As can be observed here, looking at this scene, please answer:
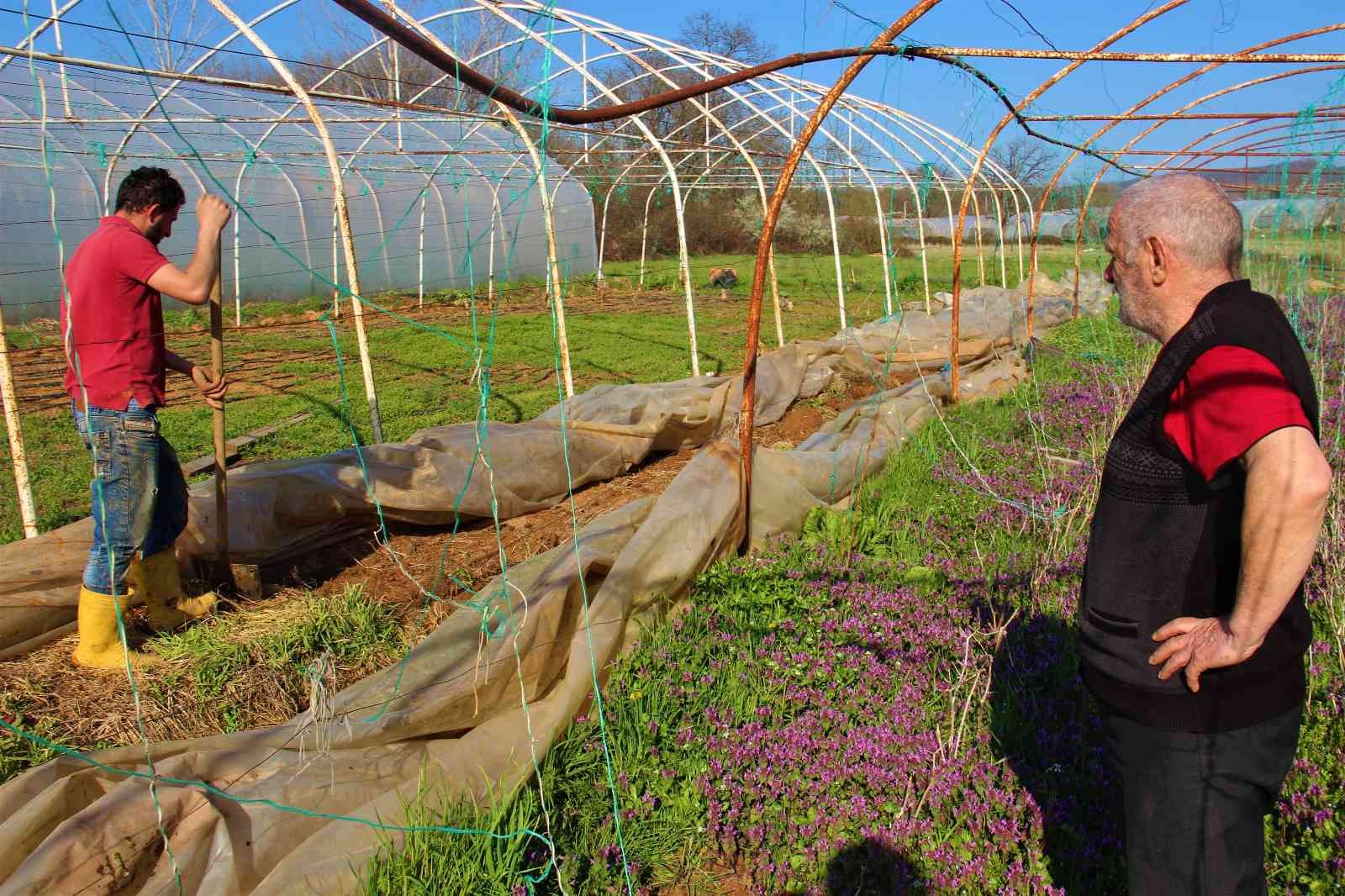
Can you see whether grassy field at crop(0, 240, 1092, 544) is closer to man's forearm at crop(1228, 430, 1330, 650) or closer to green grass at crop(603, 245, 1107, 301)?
green grass at crop(603, 245, 1107, 301)

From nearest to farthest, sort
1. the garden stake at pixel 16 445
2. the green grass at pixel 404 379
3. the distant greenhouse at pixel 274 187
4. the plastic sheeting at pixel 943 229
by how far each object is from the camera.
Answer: the garden stake at pixel 16 445, the green grass at pixel 404 379, the distant greenhouse at pixel 274 187, the plastic sheeting at pixel 943 229

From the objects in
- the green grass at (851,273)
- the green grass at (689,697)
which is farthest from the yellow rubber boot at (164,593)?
the green grass at (851,273)

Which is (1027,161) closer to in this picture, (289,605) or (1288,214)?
(1288,214)

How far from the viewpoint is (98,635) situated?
3.46m

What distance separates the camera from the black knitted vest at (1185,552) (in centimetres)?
159

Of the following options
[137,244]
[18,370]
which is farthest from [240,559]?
[18,370]

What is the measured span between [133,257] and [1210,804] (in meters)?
3.65

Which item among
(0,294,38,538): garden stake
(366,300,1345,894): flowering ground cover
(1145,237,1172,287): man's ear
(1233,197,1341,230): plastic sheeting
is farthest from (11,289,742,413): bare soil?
(1233,197,1341,230): plastic sheeting

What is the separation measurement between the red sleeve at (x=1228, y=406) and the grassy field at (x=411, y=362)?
6.43 ft

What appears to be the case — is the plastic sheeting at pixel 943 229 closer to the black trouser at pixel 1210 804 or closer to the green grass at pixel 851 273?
the green grass at pixel 851 273

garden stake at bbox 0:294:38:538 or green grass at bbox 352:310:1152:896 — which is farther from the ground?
garden stake at bbox 0:294:38:538

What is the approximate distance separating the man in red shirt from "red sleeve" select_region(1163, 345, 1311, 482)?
309 cm

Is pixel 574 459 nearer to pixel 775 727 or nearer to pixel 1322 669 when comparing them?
pixel 775 727

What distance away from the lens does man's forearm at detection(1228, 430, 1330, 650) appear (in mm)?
1428
